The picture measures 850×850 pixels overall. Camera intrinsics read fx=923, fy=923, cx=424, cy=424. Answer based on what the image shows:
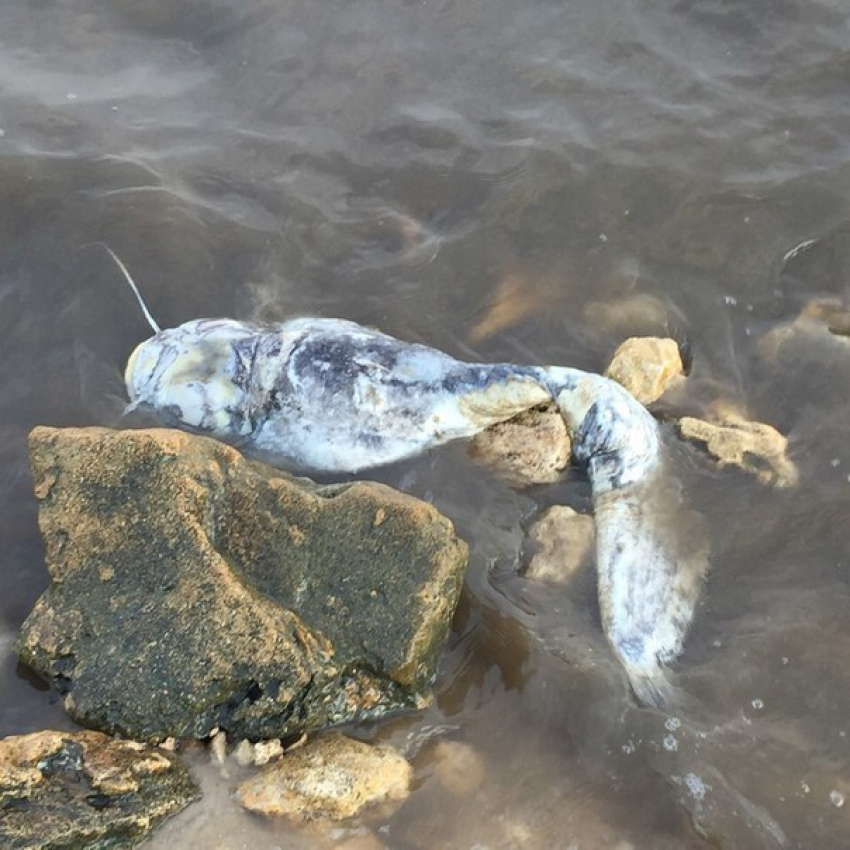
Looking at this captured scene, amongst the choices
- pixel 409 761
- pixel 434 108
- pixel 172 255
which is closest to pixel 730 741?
pixel 409 761

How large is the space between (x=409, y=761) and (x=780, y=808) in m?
1.17

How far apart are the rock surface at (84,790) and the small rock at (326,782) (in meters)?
0.23

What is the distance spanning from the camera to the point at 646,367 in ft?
12.8

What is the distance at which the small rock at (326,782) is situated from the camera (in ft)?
9.26

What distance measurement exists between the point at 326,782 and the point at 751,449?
81.6 inches

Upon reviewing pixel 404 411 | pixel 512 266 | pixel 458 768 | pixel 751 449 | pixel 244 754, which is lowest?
pixel 458 768

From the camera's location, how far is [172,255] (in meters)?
4.50

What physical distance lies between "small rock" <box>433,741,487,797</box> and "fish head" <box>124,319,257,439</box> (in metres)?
1.56

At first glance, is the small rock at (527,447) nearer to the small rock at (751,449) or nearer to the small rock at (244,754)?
the small rock at (751,449)

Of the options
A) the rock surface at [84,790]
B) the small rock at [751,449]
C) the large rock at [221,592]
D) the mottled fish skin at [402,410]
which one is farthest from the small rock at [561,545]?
the rock surface at [84,790]

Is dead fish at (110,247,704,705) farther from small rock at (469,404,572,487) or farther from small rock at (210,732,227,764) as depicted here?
small rock at (210,732,227,764)

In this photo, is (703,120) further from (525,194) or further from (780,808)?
(780,808)

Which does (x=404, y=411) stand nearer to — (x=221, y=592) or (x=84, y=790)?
(x=221, y=592)

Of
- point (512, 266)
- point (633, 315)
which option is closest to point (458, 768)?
point (633, 315)
